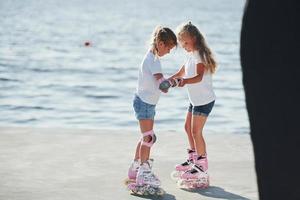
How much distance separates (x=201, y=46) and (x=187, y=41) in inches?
4.4

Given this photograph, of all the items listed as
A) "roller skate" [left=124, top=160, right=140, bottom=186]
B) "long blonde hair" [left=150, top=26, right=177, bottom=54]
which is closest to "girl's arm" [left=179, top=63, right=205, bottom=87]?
"long blonde hair" [left=150, top=26, right=177, bottom=54]

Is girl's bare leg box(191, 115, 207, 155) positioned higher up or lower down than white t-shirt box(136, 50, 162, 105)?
lower down

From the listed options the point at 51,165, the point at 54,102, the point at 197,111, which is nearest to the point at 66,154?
the point at 51,165

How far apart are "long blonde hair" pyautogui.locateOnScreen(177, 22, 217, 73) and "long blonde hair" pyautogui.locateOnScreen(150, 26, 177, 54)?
0.46 ft

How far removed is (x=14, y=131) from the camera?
740 centimetres

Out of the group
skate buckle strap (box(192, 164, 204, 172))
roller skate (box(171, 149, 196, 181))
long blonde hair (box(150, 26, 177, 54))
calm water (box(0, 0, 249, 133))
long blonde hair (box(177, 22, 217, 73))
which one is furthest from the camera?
calm water (box(0, 0, 249, 133))

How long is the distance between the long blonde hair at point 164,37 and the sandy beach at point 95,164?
105 centimetres

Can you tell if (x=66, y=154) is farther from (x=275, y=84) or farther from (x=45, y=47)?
(x=45, y=47)

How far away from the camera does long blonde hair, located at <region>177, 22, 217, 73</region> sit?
5.29 meters

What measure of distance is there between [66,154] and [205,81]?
1.64 m

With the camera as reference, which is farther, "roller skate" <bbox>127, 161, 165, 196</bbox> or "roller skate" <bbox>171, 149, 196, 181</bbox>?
"roller skate" <bbox>171, 149, 196, 181</bbox>

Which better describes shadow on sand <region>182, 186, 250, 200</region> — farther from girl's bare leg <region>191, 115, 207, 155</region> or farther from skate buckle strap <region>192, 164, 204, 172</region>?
girl's bare leg <region>191, 115, 207, 155</region>

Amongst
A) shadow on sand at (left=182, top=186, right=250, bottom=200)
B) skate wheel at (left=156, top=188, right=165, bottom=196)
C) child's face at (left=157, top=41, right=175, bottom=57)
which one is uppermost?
child's face at (left=157, top=41, right=175, bottom=57)

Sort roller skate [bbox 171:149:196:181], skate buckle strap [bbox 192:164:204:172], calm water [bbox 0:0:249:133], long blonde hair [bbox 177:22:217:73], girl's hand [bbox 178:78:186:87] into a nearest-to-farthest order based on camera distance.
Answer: girl's hand [bbox 178:78:186:87]
long blonde hair [bbox 177:22:217:73]
skate buckle strap [bbox 192:164:204:172]
roller skate [bbox 171:149:196:181]
calm water [bbox 0:0:249:133]
